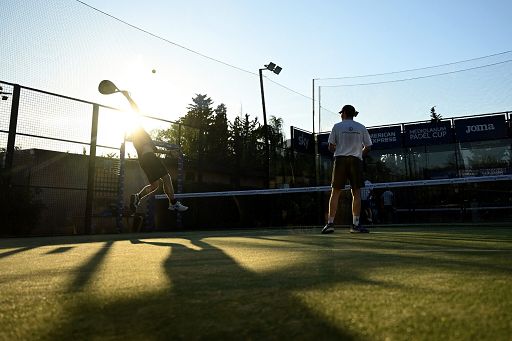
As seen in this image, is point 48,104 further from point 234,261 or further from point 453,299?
point 453,299

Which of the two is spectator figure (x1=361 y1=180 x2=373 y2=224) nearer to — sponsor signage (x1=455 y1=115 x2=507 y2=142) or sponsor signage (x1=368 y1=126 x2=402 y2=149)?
sponsor signage (x1=368 y1=126 x2=402 y2=149)

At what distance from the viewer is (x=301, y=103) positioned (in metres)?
17.7

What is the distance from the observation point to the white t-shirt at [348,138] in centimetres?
568

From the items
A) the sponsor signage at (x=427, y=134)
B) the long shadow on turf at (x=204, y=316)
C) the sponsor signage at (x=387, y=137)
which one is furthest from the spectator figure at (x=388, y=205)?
the long shadow on turf at (x=204, y=316)

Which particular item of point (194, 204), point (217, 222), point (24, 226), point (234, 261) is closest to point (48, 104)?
point (24, 226)

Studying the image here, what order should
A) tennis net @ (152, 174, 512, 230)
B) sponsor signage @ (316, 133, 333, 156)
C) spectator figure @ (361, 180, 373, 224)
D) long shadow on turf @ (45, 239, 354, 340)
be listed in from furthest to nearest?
sponsor signage @ (316, 133, 333, 156) → tennis net @ (152, 174, 512, 230) → spectator figure @ (361, 180, 373, 224) → long shadow on turf @ (45, 239, 354, 340)

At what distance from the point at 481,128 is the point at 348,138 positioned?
10.6 meters

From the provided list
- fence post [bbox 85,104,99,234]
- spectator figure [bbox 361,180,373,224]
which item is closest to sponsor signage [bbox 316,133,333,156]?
spectator figure [bbox 361,180,373,224]

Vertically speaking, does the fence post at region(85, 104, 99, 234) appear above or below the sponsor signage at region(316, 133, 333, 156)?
below

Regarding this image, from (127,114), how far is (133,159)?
272 cm

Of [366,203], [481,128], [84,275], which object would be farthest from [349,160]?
[481,128]

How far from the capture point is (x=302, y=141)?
15773mm

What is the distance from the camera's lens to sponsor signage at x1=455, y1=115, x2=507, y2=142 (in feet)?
45.2

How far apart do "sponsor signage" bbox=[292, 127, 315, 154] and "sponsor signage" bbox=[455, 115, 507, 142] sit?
5.30 metres
